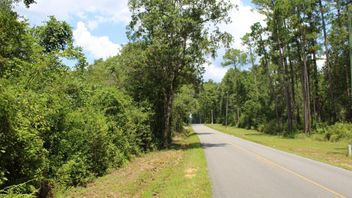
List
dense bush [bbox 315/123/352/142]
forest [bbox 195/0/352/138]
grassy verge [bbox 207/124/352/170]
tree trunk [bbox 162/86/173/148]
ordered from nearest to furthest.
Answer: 1. grassy verge [bbox 207/124/352/170]
2. tree trunk [bbox 162/86/173/148]
3. dense bush [bbox 315/123/352/142]
4. forest [bbox 195/0/352/138]

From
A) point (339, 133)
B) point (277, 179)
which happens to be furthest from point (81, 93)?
point (339, 133)

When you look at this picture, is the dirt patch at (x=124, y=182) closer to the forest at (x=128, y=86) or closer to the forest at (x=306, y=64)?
the forest at (x=128, y=86)

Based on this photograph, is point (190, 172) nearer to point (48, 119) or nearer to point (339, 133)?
point (48, 119)

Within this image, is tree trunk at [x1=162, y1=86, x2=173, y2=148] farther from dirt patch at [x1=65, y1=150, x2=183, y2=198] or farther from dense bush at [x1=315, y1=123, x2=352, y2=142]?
dense bush at [x1=315, y1=123, x2=352, y2=142]

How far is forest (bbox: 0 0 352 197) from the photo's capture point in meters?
9.20

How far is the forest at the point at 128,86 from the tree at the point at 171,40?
0.08 m

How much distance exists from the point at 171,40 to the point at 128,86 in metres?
4.82

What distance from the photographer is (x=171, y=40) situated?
28688 mm

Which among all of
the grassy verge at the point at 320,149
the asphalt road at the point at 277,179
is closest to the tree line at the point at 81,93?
the asphalt road at the point at 277,179

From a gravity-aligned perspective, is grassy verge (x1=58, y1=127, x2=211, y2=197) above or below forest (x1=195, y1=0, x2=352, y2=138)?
below

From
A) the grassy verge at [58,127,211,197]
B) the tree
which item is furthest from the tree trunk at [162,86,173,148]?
the grassy verge at [58,127,211,197]

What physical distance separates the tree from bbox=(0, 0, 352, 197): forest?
0.08 m

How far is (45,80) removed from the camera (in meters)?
11.7

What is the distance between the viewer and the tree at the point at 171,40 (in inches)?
1103
